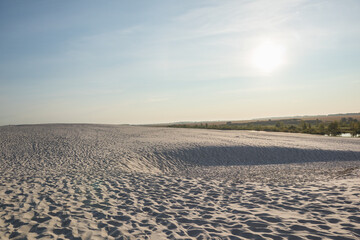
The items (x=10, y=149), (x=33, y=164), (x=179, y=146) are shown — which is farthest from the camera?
(x=179, y=146)

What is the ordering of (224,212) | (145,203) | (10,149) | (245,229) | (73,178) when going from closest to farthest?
(245,229), (224,212), (145,203), (73,178), (10,149)

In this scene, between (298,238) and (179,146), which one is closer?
(298,238)

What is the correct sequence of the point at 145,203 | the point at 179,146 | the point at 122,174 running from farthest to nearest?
the point at 179,146
the point at 122,174
the point at 145,203

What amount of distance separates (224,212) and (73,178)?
7.80m

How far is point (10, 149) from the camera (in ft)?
67.0

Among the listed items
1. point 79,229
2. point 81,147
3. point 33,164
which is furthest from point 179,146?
point 79,229

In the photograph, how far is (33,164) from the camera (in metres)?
15.1

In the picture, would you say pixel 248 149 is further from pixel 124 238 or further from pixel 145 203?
pixel 124 238

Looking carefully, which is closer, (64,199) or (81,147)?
(64,199)

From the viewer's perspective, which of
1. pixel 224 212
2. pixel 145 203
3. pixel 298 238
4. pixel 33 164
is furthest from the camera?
pixel 33 164

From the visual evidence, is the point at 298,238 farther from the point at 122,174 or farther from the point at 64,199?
the point at 122,174

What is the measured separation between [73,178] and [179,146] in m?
12.2

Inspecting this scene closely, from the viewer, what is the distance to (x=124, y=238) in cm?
541

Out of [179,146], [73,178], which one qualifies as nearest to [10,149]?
[73,178]
